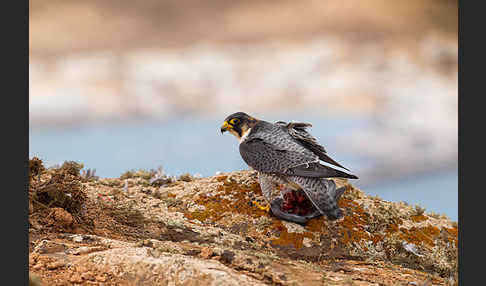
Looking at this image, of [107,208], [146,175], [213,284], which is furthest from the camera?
[146,175]

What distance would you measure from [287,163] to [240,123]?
1564 mm

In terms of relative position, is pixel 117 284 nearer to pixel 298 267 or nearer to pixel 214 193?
pixel 298 267

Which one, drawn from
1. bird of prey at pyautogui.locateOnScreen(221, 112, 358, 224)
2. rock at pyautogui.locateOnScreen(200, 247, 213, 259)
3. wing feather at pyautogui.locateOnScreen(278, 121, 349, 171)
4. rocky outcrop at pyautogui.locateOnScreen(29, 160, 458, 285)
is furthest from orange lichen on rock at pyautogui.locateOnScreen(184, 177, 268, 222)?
rock at pyautogui.locateOnScreen(200, 247, 213, 259)

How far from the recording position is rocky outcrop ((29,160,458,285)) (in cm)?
592

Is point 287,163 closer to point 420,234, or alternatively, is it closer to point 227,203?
point 227,203

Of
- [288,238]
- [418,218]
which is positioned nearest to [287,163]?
[288,238]

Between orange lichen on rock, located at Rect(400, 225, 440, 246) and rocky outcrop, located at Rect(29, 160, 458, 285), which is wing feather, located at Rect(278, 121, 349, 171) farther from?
orange lichen on rock, located at Rect(400, 225, 440, 246)

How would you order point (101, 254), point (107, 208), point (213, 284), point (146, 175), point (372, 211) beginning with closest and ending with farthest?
point (213, 284) < point (101, 254) < point (107, 208) < point (372, 211) < point (146, 175)

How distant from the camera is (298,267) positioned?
6.48m

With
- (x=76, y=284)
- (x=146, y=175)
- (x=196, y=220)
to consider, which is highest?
(x=146, y=175)

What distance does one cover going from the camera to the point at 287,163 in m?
8.45

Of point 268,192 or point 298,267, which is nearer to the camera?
point 298,267

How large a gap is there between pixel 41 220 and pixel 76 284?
202cm

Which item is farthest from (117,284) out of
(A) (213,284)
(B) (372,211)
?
(B) (372,211)
